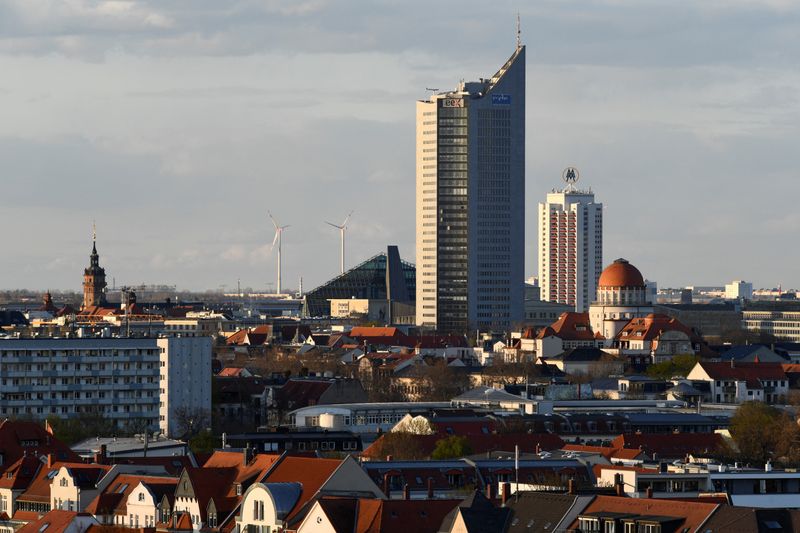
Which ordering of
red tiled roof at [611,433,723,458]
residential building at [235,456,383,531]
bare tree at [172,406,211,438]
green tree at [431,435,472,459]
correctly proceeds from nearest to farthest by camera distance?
1. residential building at [235,456,383,531]
2. green tree at [431,435,472,459]
3. red tiled roof at [611,433,723,458]
4. bare tree at [172,406,211,438]

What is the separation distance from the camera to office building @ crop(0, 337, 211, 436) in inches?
5600

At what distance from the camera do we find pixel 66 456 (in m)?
101

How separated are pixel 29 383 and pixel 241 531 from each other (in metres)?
66.5

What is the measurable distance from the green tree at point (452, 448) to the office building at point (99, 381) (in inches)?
1201

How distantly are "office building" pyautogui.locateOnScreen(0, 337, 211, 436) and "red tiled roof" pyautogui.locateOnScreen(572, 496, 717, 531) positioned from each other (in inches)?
2819

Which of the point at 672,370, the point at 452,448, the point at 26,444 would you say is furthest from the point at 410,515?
the point at 672,370

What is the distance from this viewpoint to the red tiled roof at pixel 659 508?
67625mm

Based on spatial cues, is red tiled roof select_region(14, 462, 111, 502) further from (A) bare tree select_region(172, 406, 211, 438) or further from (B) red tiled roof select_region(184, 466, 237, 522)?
(A) bare tree select_region(172, 406, 211, 438)

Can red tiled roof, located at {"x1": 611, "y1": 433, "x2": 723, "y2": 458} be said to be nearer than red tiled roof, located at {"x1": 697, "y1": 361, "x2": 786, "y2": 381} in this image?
Yes

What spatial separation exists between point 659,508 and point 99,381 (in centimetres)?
7826

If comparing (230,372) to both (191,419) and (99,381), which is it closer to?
(99,381)

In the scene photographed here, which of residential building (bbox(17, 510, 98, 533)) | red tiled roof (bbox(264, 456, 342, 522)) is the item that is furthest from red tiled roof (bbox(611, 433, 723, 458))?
residential building (bbox(17, 510, 98, 533))

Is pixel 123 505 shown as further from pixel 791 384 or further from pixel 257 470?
pixel 791 384

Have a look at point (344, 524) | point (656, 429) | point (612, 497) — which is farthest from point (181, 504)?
point (656, 429)
